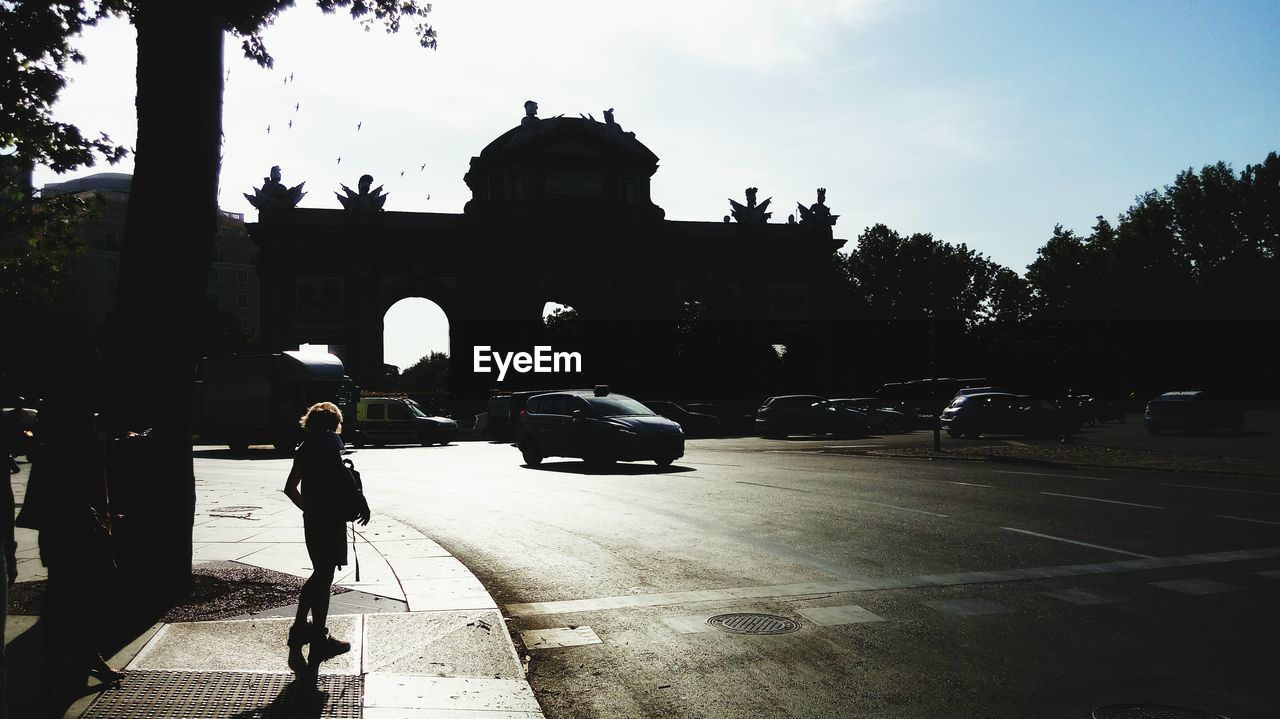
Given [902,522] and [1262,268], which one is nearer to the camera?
[902,522]

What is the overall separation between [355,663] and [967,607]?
13.7 feet

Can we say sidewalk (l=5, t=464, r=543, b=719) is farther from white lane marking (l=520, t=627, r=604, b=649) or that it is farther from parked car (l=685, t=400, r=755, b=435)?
parked car (l=685, t=400, r=755, b=435)

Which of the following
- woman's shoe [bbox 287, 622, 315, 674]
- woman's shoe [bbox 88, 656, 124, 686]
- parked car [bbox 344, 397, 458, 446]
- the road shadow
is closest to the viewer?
woman's shoe [bbox 88, 656, 124, 686]

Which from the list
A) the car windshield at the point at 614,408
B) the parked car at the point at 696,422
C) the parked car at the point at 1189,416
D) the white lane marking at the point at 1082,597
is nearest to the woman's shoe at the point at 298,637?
the white lane marking at the point at 1082,597

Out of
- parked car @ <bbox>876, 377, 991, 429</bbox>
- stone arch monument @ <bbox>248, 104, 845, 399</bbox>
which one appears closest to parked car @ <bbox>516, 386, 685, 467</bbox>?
stone arch monument @ <bbox>248, 104, 845, 399</bbox>

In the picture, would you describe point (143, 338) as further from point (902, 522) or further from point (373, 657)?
point (902, 522)

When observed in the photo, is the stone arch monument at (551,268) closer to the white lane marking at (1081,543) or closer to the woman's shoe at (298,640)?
the white lane marking at (1081,543)

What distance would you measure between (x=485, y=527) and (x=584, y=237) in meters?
48.5

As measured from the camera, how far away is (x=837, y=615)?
6883 millimetres

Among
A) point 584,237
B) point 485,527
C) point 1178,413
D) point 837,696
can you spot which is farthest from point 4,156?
point 584,237

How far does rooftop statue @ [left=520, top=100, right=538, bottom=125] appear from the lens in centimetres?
5841

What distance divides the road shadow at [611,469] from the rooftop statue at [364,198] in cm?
3809

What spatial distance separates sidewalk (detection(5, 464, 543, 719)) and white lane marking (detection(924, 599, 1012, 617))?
3058 mm

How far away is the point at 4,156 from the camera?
18562 mm
